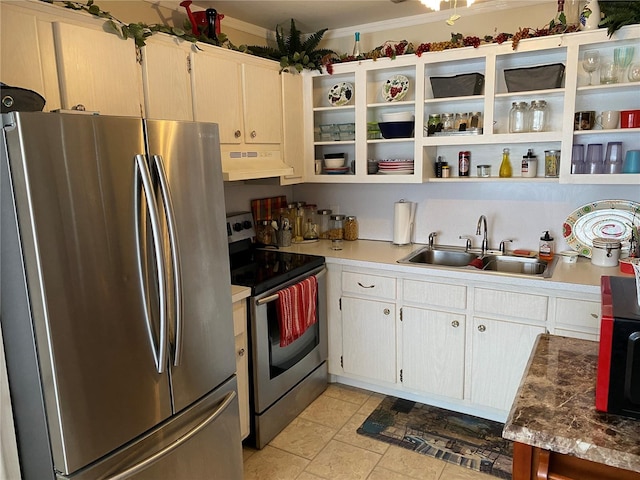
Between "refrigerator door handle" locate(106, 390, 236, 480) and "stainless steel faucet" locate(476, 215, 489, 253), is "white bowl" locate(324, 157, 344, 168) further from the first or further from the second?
"refrigerator door handle" locate(106, 390, 236, 480)

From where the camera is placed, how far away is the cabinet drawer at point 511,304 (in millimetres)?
2441

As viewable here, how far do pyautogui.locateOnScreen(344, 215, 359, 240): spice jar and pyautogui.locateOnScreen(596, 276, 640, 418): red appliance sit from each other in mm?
2323

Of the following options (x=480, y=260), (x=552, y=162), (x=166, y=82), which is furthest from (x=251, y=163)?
(x=552, y=162)

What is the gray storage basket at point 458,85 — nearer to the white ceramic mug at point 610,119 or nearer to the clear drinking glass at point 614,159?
the white ceramic mug at point 610,119

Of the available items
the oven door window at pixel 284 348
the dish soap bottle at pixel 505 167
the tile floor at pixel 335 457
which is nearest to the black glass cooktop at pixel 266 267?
the oven door window at pixel 284 348

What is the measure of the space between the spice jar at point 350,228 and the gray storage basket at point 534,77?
134cm

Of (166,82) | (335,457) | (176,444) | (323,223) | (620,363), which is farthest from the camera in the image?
(323,223)

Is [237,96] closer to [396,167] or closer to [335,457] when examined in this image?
[396,167]

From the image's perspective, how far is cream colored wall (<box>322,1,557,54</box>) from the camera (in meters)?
2.74

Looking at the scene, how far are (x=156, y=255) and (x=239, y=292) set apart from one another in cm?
76

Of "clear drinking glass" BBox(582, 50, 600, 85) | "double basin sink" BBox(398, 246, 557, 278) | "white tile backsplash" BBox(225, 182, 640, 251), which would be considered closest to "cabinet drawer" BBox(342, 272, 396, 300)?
"double basin sink" BBox(398, 246, 557, 278)

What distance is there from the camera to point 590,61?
249cm

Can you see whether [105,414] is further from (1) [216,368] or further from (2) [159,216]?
(2) [159,216]

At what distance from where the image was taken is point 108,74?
1969 millimetres
